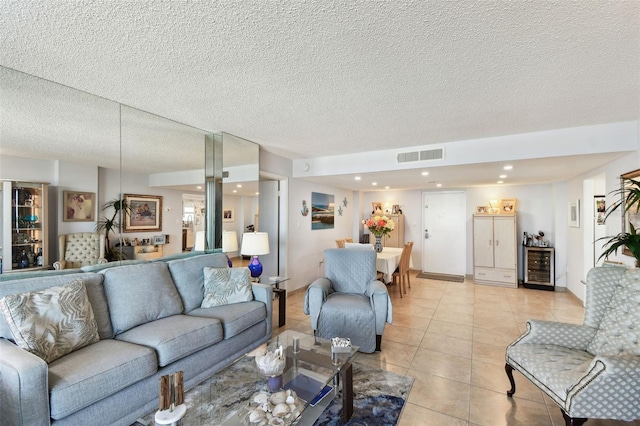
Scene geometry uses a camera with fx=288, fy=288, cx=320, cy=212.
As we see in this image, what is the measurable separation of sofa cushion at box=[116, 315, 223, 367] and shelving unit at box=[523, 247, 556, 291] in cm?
581

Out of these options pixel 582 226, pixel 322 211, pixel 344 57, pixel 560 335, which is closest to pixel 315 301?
pixel 560 335

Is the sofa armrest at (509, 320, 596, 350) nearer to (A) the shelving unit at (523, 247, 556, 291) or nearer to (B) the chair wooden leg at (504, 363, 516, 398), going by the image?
(B) the chair wooden leg at (504, 363, 516, 398)

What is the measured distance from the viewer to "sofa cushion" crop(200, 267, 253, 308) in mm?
2775

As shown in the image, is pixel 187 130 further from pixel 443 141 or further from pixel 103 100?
pixel 443 141

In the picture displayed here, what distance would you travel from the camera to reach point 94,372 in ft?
5.30

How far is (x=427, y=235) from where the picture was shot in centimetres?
688

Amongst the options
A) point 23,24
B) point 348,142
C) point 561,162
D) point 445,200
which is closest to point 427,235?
point 445,200

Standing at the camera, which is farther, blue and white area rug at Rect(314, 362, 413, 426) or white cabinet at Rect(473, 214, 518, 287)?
white cabinet at Rect(473, 214, 518, 287)

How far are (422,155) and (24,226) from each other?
13.5ft

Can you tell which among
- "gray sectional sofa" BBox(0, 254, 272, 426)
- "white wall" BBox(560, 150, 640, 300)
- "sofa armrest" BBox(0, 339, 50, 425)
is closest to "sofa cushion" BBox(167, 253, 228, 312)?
"gray sectional sofa" BBox(0, 254, 272, 426)

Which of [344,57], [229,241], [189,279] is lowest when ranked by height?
[189,279]

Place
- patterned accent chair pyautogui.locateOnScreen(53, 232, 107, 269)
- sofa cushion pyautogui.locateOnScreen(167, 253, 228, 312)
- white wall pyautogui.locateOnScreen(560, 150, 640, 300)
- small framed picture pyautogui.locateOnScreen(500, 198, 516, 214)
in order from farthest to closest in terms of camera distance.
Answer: small framed picture pyautogui.locateOnScreen(500, 198, 516, 214)
white wall pyautogui.locateOnScreen(560, 150, 640, 300)
sofa cushion pyautogui.locateOnScreen(167, 253, 228, 312)
patterned accent chair pyautogui.locateOnScreen(53, 232, 107, 269)

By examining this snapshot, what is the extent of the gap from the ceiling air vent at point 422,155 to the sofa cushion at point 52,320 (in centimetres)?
374

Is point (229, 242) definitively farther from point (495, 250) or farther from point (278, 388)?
point (495, 250)
